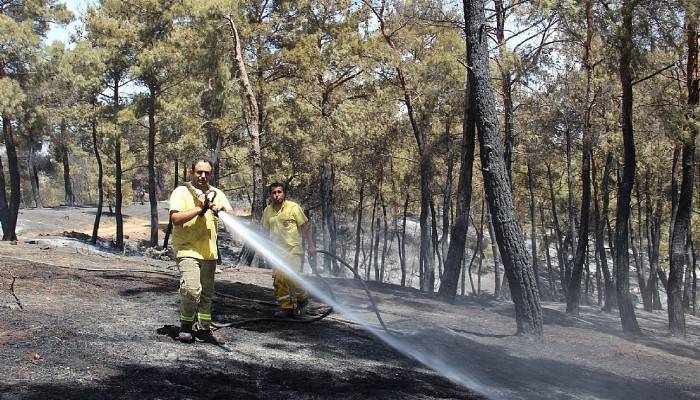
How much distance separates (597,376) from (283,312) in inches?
176

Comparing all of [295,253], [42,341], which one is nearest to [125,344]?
[42,341]

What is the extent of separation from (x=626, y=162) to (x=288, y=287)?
9417 millimetres

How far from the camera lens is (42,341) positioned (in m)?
5.73

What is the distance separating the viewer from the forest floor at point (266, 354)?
16.8 feet

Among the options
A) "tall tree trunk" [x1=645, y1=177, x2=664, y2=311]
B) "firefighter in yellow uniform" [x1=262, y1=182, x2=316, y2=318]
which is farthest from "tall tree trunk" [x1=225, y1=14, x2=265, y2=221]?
"tall tree trunk" [x1=645, y1=177, x2=664, y2=311]

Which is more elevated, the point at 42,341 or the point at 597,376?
the point at 42,341

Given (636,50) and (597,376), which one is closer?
(597,376)

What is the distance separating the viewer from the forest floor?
512cm

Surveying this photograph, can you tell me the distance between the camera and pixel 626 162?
14156mm

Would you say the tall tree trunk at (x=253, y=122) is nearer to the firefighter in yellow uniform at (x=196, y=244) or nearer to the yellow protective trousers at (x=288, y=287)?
the yellow protective trousers at (x=288, y=287)

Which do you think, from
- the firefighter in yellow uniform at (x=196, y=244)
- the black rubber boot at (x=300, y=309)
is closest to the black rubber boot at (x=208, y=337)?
the firefighter in yellow uniform at (x=196, y=244)

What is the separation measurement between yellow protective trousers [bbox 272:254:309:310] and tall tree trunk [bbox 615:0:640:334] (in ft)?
29.9

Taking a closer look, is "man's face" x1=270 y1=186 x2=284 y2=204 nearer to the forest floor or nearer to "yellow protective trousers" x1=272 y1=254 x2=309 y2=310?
"yellow protective trousers" x1=272 y1=254 x2=309 y2=310

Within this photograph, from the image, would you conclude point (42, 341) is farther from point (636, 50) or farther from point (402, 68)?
point (402, 68)
